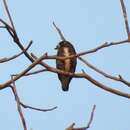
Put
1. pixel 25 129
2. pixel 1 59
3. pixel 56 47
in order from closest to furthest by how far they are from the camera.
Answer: pixel 25 129
pixel 1 59
pixel 56 47

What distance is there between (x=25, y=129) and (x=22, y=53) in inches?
23.7

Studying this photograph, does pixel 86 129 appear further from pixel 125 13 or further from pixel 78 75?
pixel 125 13

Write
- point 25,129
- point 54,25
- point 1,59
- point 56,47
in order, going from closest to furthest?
point 25,129, point 1,59, point 54,25, point 56,47

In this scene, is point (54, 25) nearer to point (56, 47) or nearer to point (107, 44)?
point (107, 44)

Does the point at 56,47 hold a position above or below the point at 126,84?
below

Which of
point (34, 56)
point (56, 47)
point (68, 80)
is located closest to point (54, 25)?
point (34, 56)

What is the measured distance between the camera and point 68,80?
9.53 metres

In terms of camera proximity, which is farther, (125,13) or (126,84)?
(125,13)

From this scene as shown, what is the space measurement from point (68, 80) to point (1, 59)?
6357 millimetres

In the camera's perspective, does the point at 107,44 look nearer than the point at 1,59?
Yes

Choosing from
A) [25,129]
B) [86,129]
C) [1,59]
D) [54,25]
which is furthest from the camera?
[54,25]

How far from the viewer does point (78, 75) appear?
3.06m

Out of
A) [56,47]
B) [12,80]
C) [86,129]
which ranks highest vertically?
[12,80]

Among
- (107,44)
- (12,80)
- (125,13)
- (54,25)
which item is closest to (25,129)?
(12,80)
